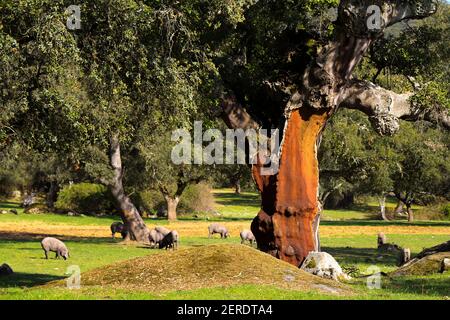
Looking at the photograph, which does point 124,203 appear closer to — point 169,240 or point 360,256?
point 169,240

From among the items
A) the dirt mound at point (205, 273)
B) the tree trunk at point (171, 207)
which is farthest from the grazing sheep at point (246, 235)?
the dirt mound at point (205, 273)

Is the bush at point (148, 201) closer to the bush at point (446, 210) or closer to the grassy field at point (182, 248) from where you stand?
the grassy field at point (182, 248)

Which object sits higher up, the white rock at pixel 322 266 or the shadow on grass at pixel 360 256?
the white rock at pixel 322 266

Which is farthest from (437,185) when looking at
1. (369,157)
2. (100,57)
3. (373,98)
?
(100,57)

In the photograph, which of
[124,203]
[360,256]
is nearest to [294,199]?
[360,256]

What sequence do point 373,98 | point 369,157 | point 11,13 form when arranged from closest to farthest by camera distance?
point 11,13, point 373,98, point 369,157

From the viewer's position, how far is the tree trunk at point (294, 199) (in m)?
23.0

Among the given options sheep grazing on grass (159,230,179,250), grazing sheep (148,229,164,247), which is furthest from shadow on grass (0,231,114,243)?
sheep grazing on grass (159,230,179,250)

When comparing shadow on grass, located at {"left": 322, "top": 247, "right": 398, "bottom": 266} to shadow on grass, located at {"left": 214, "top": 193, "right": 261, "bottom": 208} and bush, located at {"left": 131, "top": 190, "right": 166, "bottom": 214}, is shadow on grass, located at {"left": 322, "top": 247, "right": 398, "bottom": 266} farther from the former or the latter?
shadow on grass, located at {"left": 214, "top": 193, "right": 261, "bottom": 208}

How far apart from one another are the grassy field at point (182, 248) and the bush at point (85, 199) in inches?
232

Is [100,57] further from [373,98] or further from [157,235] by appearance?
[157,235]

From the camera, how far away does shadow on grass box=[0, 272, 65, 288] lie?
24453 mm

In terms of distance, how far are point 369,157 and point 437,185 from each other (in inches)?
990

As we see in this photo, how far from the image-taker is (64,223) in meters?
66.6
